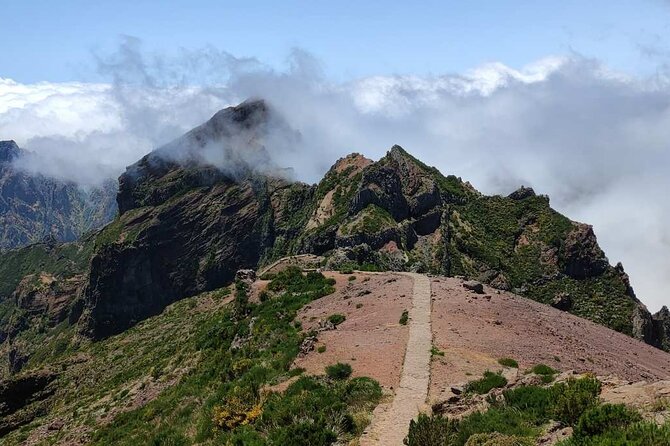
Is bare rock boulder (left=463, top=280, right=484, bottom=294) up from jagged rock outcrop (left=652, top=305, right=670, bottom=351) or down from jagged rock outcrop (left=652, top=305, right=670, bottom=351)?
down

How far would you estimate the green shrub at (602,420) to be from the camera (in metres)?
15.3

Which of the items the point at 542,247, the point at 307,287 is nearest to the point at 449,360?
the point at 307,287

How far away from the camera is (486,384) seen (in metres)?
25.2

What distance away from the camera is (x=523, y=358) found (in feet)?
105

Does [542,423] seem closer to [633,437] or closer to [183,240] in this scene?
[633,437]

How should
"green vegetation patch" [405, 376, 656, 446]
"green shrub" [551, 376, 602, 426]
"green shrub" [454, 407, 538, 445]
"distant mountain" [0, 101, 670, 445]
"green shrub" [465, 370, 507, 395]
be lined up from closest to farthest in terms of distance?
"green vegetation patch" [405, 376, 656, 446], "green shrub" [551, 376, 602, 426], "green shrub" [454, 407, 538, 445], "green shrub" [465, 370, 507, 395], "distant mountain" [0, 101, 670, 445]

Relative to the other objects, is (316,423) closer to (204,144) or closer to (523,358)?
(523,358)

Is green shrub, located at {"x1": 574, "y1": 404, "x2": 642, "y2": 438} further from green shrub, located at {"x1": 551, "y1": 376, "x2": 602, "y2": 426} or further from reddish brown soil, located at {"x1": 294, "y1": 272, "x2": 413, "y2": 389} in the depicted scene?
reddish brown soil, located at {"x1": 294, "y1": 272, "x2": 413, "y2": 389}

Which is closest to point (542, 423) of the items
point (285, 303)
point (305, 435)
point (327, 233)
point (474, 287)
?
point (305, 435)

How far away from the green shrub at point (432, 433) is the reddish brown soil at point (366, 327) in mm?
7899

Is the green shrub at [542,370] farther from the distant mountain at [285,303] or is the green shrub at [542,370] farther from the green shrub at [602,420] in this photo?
the green shrub at [602,420]

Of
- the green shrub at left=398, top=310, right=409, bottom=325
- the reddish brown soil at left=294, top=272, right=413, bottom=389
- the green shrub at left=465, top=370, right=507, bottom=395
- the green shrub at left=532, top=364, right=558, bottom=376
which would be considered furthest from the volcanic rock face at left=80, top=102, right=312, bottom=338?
the green shrub at left=465, top=370, right=507, bottom=395

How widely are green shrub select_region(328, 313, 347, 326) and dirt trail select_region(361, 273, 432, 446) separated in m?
5.09

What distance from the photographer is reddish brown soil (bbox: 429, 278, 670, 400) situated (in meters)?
30.6
